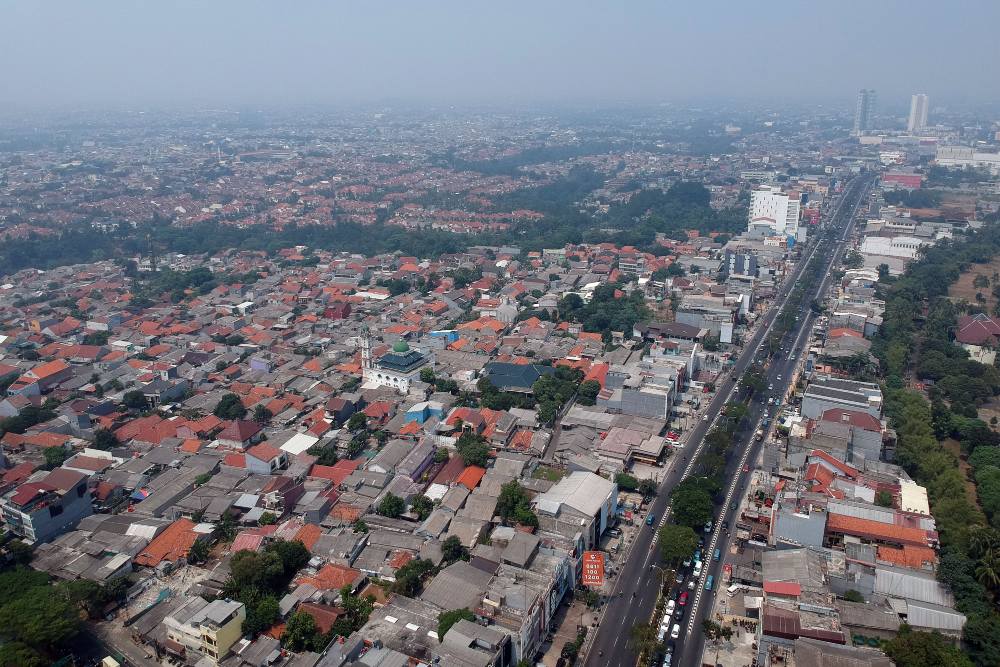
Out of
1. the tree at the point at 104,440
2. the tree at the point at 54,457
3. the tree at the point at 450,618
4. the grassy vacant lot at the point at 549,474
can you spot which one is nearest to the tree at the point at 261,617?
the tree at the point at 450,618

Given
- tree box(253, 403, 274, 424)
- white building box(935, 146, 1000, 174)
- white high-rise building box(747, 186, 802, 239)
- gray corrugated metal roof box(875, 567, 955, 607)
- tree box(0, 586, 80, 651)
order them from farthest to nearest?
1. white building box(935, 146, 1000, 174)
2. white high-rise building box(747, 186, 802, 239)
3. tree box(253, 403, 274, 424)
4. gray corrugated metal roof box(875, 567, 955, 607)
5. tree box(0, 586, 80, 651)

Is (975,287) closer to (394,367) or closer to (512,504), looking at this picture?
(394,367)

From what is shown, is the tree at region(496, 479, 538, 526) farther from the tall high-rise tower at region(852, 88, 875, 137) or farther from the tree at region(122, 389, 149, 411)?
the tall high-rise tower at region(852, 88, 875, 137)

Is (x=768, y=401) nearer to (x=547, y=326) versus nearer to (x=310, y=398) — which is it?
(x=547, y=326)

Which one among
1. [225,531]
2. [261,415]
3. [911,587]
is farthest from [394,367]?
[911,587]

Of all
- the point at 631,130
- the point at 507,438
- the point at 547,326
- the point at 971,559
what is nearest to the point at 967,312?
the point at 547,326

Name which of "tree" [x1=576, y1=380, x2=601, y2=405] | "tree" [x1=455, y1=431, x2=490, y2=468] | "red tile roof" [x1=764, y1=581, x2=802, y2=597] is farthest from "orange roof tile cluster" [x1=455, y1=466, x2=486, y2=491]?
"red tile roof" [x1=764, y1=581, x2=802, y2=597]

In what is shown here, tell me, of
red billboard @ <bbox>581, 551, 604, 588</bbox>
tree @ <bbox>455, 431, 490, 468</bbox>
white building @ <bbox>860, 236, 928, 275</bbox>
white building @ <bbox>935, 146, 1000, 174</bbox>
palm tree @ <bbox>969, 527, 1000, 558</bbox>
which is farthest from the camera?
white building @ <bbox>935, 146, 1000, 174</bbox>
